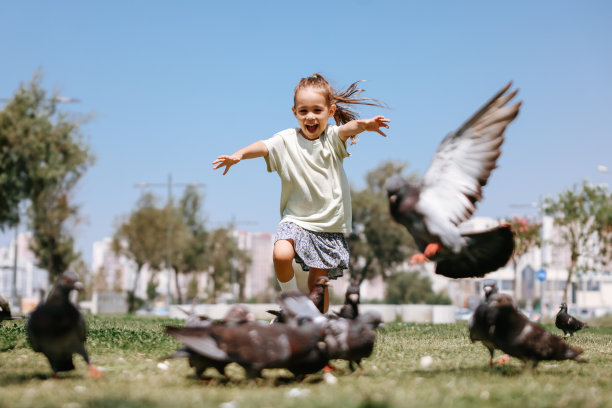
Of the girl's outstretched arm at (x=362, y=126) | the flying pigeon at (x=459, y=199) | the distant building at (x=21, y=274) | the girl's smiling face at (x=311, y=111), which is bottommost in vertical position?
the distant building at (x=21, y=274)

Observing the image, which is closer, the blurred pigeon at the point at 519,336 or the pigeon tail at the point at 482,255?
the pigeon tail at the point at 482,255

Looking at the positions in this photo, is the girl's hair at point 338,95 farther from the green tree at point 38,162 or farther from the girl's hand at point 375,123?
the green tree at point 38,162

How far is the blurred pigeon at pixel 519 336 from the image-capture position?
4.72m

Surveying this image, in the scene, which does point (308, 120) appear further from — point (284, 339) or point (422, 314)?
point (422, 314)

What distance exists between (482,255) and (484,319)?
791 mm

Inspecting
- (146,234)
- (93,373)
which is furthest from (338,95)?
(146,234)

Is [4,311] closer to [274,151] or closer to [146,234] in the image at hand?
[274,151]

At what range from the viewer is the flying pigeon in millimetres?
4344

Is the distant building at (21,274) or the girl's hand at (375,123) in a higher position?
the girl's hand at (375,123)

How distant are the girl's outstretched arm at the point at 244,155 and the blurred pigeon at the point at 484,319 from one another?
2425 millimetres

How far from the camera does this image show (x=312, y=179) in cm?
636

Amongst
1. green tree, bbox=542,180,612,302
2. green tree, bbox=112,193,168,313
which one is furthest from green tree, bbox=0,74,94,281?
green tree, bbox=542,180,612,302

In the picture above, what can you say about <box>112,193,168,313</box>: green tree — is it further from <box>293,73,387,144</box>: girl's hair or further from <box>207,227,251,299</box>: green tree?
<box>293,73,387,144</box>: girl's hair

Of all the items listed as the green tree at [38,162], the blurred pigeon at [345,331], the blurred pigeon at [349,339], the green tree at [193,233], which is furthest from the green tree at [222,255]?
the blurred pigeon at [349,339]
